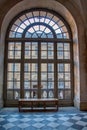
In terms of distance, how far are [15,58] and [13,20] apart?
1634 mm

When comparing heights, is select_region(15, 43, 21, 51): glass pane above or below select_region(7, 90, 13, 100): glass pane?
above

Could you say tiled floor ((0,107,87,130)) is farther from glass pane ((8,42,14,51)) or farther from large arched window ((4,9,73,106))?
glass pane ((8,42,14,51))

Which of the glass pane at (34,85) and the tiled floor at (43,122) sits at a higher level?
the glass pane at (34,85)

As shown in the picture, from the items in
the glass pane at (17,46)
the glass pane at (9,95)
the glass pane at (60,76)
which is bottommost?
the glass pane at (9,95)

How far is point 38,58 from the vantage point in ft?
24.4

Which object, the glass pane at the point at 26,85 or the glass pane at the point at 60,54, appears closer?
the glass pane at the point at 26,85

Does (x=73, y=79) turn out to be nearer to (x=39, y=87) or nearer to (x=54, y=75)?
(x=54, y=75)

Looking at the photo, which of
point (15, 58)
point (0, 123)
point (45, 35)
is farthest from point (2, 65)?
point (0, 123)

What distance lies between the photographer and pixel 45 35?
7551mm

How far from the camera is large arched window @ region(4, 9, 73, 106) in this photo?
23.9ft

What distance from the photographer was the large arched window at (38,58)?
728 centimetres

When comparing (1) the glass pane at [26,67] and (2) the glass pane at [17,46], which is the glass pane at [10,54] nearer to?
(2) the glass pane at [17,46]

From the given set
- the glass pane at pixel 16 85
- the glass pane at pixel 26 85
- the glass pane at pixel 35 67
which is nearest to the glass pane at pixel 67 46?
the glass pane at pixel 35 67

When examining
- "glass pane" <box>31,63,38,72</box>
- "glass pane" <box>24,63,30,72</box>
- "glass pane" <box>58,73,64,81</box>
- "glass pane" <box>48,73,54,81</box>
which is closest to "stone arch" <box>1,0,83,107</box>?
"glass pane" <box>58,73,64,81</box>
